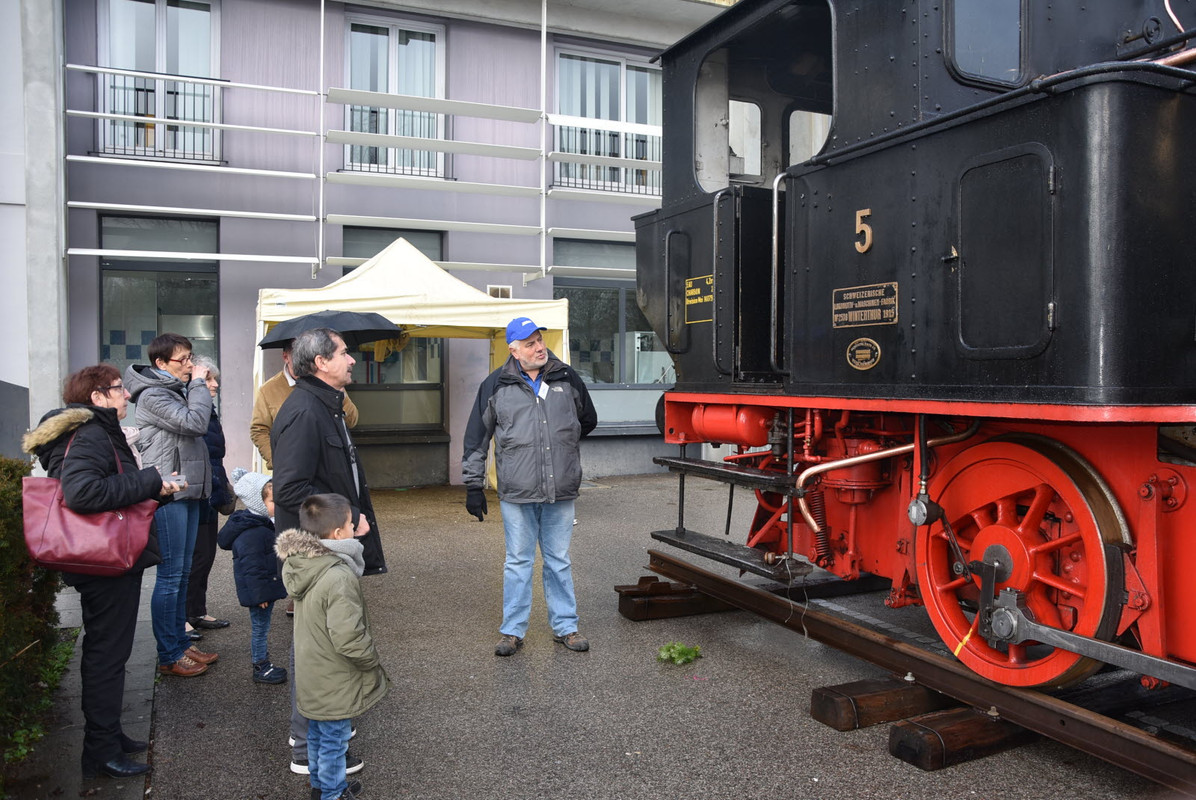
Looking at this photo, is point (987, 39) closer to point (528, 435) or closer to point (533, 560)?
point (528, 435)

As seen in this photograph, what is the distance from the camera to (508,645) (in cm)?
494

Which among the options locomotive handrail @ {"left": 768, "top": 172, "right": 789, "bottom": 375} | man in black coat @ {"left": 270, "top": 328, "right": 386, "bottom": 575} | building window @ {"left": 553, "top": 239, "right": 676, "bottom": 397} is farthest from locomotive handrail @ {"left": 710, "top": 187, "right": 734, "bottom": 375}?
building window @ {"left": 553, "top": 239, "right": 676, "bottom": 397}

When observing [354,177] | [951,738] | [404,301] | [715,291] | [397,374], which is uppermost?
[354,177]

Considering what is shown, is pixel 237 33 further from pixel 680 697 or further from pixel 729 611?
pixel 680 697

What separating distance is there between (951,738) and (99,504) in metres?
3.38

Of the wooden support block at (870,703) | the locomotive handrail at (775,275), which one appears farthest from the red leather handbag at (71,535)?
the locomotive handrail at (775,275)

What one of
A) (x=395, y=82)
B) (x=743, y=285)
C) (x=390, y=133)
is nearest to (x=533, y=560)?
(x=743, y=285)

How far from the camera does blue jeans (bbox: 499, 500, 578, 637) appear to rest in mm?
5004

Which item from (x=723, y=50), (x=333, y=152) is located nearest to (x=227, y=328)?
(x=333, y=152)

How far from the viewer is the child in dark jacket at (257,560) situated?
4.39m

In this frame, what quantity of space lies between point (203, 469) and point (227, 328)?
620cm

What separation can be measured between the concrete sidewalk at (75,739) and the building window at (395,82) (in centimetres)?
741

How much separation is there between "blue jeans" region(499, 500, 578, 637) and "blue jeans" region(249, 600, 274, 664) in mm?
1240

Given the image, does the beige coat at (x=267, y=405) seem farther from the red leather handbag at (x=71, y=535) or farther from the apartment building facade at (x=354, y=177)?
the apartment building facade at (x=354, y=177)
